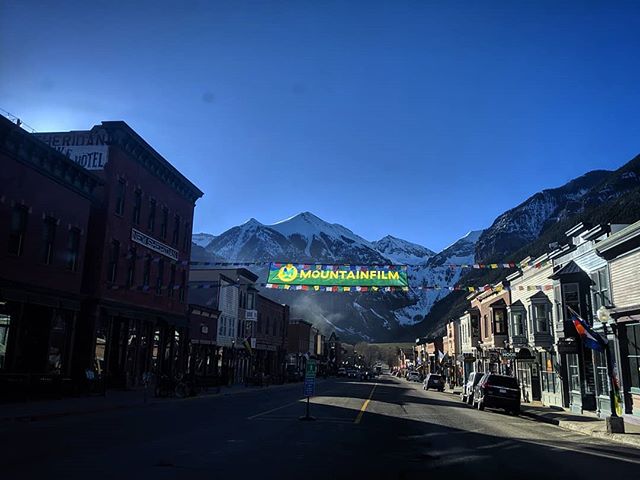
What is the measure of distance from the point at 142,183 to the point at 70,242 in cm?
855

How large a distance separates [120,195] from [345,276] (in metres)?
14.0

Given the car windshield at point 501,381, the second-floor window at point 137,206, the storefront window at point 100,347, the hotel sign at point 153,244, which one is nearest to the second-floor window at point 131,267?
the hotel sign at point 153,244

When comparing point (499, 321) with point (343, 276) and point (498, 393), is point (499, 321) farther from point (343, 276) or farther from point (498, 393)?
point (498, 393)

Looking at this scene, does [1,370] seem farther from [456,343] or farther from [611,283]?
[456,343]

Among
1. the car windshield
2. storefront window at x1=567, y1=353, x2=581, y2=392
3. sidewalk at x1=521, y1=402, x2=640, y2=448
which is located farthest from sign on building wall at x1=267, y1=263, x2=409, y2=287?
sidewalk at x1=521, y1=402, x2=640, y2=448

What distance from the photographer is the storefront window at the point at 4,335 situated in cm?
2291

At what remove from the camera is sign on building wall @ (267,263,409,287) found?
3372 cm

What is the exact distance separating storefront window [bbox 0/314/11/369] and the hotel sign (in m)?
11.7

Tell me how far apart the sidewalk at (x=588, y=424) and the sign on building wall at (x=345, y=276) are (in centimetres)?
1017

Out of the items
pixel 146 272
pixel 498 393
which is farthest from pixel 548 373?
pixel 146 272

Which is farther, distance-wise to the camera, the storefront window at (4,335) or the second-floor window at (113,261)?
the second-floor window at (113,261)

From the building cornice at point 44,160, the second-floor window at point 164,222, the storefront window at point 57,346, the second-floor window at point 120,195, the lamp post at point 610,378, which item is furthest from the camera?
the second-floor window at point 164,222

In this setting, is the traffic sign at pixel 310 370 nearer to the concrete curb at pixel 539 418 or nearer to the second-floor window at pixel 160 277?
the concrete curb at pixel 539 418

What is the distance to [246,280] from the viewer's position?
59.7m
